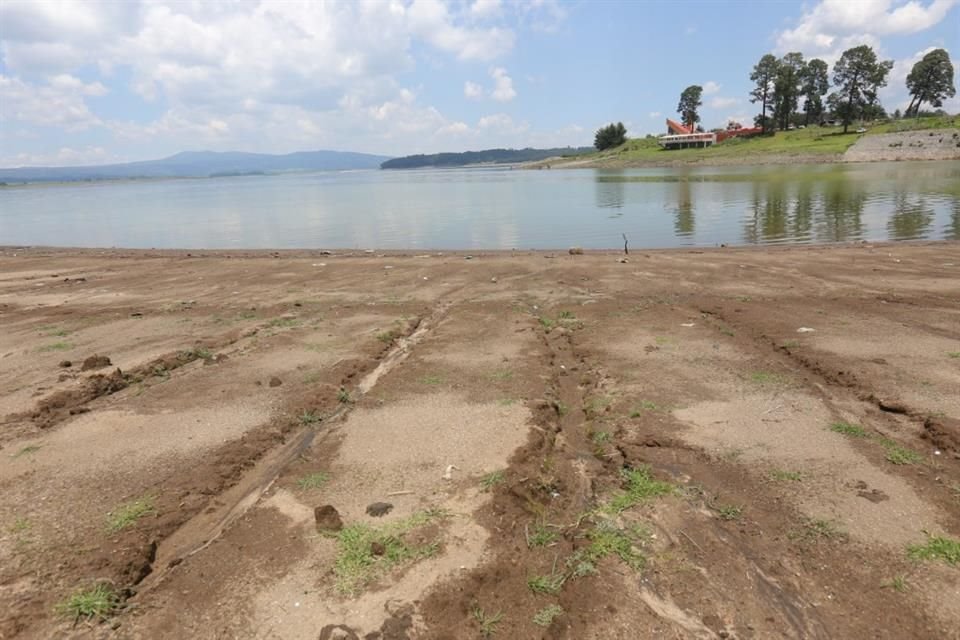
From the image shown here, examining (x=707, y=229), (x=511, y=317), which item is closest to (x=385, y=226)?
(x=707, y=229)

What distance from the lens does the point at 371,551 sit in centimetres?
475

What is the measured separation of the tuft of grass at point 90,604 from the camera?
13.6 ft

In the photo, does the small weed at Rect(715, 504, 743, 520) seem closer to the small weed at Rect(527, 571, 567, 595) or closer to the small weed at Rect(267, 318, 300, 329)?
the small weed at Rect(527, 571, 567, 595)

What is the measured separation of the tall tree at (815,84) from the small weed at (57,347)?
131 meters

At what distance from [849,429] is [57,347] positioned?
13.9 meters

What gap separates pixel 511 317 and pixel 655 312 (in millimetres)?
3236

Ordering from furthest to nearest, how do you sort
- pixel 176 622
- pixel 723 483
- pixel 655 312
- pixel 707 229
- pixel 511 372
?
pixel 707 229 → pixel 655 312 → pixel 511 372 → pixel 723 483 → pixel 176 622

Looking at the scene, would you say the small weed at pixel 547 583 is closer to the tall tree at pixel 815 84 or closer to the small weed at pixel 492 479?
the small weed at pixel 492 479

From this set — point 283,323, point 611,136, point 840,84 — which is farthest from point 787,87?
point 283,323

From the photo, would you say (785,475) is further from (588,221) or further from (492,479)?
(588,221)

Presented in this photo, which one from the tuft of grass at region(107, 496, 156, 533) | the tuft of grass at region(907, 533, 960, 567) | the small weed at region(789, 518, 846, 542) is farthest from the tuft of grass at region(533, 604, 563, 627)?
the tuft of grass at region(107, 496, 156, 533)

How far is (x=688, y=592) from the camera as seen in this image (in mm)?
4242

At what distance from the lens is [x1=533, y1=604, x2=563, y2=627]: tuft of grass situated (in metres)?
3.99

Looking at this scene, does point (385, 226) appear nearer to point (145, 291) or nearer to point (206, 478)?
point (145, 291)
